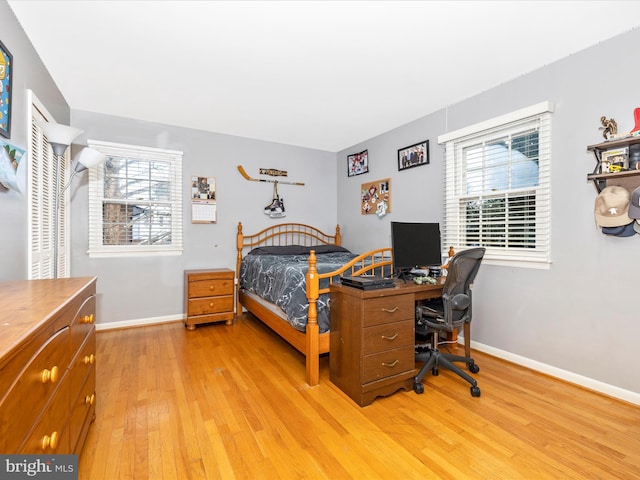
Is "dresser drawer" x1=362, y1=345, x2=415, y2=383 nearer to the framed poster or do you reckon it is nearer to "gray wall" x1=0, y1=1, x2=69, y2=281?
"gray wall" x1=0, y1=1, x2=69, y2=281

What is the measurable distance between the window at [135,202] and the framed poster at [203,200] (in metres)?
0.17

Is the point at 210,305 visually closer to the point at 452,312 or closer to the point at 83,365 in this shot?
the point at 83,365

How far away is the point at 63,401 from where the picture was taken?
45.8 inches

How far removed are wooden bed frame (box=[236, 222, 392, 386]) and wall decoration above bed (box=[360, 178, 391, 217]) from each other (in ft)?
1.93

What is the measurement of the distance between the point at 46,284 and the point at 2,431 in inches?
40.6

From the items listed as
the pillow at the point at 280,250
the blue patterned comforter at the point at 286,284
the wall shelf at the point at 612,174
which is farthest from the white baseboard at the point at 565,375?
the pillow at the point at 280,250

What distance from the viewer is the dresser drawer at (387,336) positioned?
2.04 m

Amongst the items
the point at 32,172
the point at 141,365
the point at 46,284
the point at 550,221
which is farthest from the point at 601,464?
the point at 32,172

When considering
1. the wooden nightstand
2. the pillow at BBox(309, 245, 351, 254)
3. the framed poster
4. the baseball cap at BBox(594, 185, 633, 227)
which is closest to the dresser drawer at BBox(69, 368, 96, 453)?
the wooden nightstand

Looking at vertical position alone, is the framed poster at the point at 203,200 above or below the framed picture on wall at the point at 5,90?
below

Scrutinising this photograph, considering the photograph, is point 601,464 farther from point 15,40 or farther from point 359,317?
point 15,40

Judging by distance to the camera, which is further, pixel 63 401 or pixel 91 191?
pixel 91 191

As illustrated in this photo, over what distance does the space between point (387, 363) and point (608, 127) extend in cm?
218

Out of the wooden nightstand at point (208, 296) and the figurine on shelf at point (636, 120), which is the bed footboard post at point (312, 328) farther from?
the figurine on shelf at point (636, 120)
